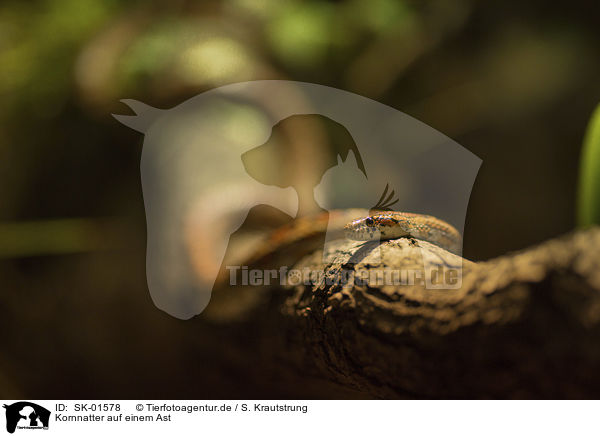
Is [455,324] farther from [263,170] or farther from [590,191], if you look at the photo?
[263,170]

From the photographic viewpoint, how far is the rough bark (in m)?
0.17

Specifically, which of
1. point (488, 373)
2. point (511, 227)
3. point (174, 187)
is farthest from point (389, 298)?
point (511, 227)

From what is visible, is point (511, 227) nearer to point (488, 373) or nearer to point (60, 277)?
point (488, 373)

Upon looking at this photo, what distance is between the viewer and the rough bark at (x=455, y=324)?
0.17 meters

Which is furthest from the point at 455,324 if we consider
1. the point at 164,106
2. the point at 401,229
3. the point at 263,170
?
the point at 164,106
